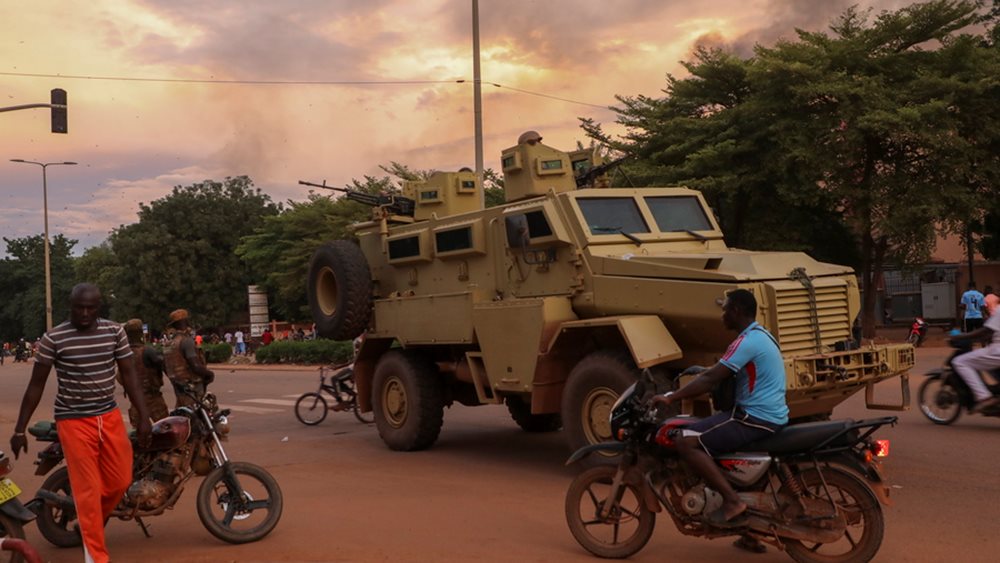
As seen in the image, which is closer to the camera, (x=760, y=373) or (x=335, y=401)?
(x=760, y=373)

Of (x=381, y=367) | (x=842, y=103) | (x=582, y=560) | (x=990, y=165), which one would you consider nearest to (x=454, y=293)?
(x=381, y=367)

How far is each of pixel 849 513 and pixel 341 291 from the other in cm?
771

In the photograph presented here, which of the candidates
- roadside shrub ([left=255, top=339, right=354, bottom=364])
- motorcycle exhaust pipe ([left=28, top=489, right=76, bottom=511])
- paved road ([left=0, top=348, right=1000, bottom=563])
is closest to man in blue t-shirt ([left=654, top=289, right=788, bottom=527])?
paved road ([left=0, top=348, right=1000, bottom=563])

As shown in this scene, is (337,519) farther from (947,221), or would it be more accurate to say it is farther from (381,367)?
(947,221)

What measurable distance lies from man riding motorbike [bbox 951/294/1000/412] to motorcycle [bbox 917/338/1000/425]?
0.07m

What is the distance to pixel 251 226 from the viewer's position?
58.9 meters

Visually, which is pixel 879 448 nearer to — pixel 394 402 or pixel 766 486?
pixel 766 486

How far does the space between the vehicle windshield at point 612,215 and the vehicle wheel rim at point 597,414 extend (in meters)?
1.66

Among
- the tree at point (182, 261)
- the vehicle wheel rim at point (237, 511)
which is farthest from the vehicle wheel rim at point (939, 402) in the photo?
the tree at point (182, 261)

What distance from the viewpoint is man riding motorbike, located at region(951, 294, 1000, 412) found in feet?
35.3

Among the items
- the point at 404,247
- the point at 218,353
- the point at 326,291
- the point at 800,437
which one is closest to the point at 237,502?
the point at 800,437

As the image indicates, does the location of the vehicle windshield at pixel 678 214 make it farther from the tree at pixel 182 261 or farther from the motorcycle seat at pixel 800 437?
the tree at pixel 182 261

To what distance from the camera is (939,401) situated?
460 inches

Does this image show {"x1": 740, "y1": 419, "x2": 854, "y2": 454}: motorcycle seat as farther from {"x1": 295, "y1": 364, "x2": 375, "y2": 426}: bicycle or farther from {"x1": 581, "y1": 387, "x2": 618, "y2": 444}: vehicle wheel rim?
{"x1": 295, "y1": 364, "x2": 375, "y2": 426}: bicycle
